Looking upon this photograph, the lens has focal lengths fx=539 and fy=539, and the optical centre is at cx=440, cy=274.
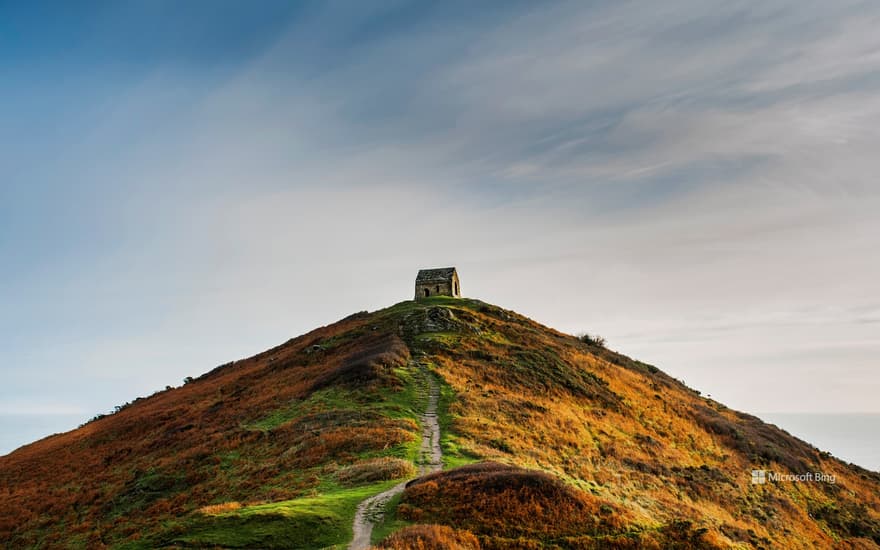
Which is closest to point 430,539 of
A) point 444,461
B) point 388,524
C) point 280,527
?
point 388,524

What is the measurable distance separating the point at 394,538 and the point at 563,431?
71.8 feet

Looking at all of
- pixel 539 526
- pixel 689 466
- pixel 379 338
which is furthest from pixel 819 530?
pixel 379 338

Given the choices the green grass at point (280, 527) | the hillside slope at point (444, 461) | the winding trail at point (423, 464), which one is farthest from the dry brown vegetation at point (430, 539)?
the green grass at point (280, 527)

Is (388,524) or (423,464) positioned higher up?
(423,464)

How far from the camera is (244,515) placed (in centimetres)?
1972

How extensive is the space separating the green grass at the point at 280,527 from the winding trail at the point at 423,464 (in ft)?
1.22

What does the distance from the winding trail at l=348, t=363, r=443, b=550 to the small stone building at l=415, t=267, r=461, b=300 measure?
30883mm

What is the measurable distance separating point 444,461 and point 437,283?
165 ft

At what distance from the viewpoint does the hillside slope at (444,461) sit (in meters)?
19.2

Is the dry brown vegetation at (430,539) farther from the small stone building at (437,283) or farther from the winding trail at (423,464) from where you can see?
the small stone building at (437,283)

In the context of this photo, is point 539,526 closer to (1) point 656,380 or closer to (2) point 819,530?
(2) point 819,530

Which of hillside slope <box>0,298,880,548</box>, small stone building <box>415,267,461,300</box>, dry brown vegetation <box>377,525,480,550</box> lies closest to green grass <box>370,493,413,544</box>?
hillside slope <box>0,298,880,548</box>

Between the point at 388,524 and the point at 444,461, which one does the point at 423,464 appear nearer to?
the point at 444,461

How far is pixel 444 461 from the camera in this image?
26922 millimetres
